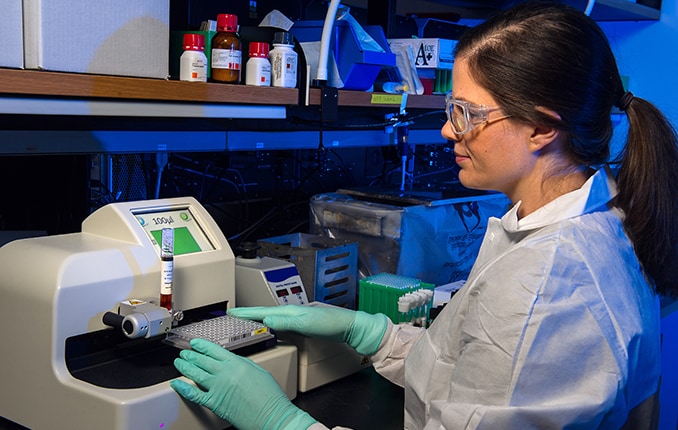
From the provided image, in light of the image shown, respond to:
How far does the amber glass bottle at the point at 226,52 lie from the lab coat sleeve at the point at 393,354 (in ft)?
2.05

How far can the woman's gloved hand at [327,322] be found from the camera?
1406 millimetres

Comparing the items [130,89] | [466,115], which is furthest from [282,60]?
[466,115]

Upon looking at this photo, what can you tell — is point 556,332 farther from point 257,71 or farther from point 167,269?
point 257,71

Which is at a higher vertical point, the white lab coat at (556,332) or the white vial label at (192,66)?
the white vial label at (192,66)

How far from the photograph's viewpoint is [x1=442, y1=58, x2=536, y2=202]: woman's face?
116cm

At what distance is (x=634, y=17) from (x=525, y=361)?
2.38 meters

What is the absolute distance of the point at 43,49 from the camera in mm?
1135

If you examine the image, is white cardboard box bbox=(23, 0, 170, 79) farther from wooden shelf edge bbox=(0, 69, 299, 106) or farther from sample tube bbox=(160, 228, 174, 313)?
sample tube bbox=(160, 228, 174, 313)

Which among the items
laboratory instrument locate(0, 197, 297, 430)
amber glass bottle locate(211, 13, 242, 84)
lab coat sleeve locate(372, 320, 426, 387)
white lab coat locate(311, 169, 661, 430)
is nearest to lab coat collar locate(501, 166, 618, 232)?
white lab coat locate(311, 169, 661, 430)

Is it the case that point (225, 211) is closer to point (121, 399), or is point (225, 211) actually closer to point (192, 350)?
point (192, 350)

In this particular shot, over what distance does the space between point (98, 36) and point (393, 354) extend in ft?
2.74

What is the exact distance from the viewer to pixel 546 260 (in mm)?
1042

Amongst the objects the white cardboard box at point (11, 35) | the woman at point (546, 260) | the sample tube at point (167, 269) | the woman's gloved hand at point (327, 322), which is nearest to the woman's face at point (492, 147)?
the woman at point (546, 260)

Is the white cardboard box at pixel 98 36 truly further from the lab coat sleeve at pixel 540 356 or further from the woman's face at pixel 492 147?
the lab coat sleeve at pixel 540 356
